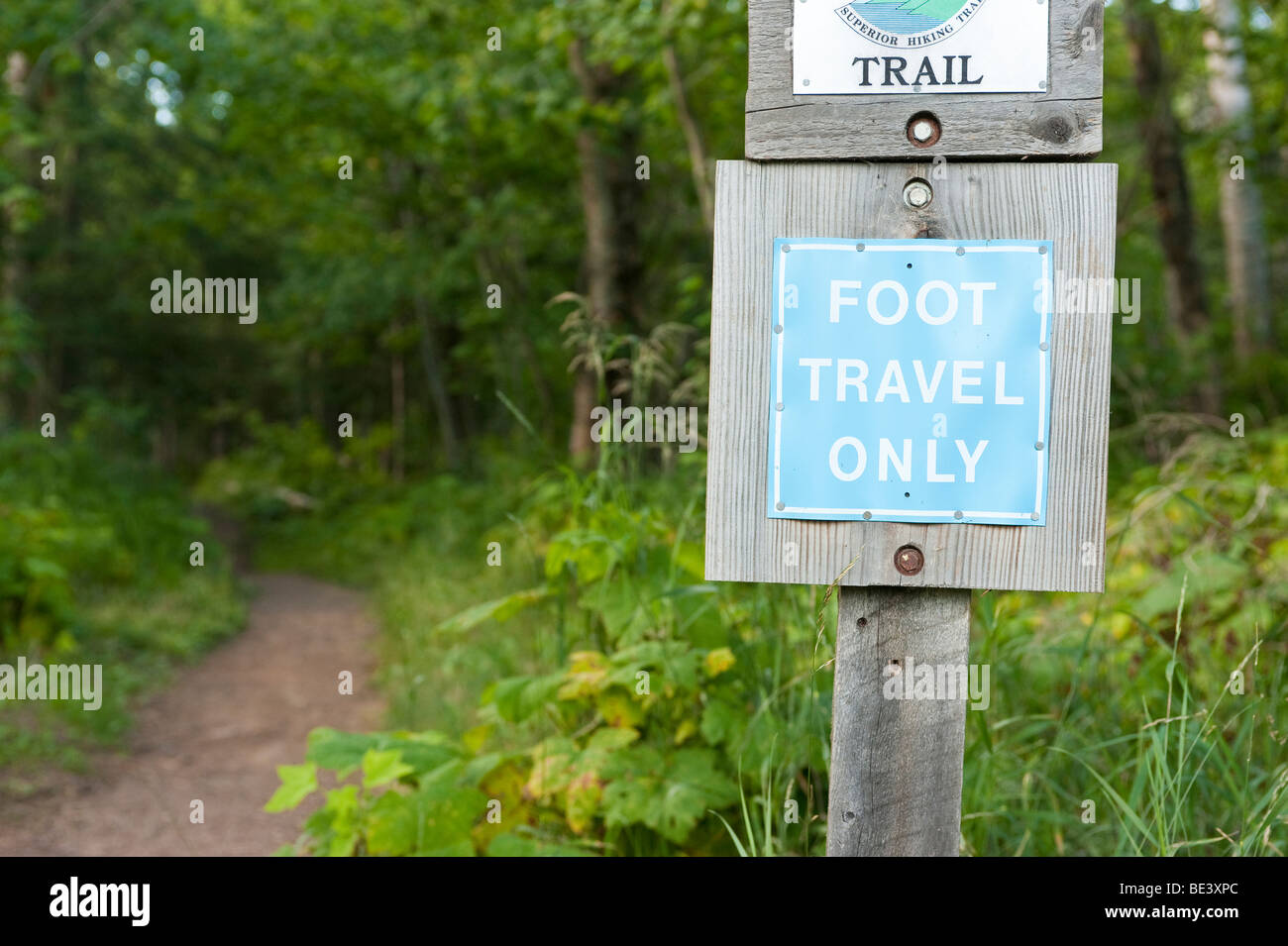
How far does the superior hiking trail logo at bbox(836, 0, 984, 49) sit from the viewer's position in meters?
1.87

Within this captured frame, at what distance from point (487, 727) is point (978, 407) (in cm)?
219

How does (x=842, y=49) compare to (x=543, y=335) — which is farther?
(x=543, y=335)

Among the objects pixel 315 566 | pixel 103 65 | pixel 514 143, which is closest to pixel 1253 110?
pixel 514 143

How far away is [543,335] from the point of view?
15.9 m

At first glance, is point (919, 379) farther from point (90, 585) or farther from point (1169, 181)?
point (1169, 181)

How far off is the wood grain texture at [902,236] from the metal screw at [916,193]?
0.01 m

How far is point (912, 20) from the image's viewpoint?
1868mm

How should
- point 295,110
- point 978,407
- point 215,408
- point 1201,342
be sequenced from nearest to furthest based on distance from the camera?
point 978,407 < point 1201,342 < point 295,110 < point 215,408

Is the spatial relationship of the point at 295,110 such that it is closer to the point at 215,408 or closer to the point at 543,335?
the point at 543,335

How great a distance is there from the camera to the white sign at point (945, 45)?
187 centimetres

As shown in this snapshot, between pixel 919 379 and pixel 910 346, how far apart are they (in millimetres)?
59

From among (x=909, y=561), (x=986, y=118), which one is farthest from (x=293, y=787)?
(x=986, y=118)

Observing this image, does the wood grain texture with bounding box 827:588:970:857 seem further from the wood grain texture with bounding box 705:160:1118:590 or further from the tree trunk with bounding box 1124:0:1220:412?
the tree trunk with bounding box 1124:0:1220:412

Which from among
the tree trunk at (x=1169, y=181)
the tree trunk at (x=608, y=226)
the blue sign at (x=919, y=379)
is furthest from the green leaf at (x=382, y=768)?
the tree trunk at (x=1169, y=181)
